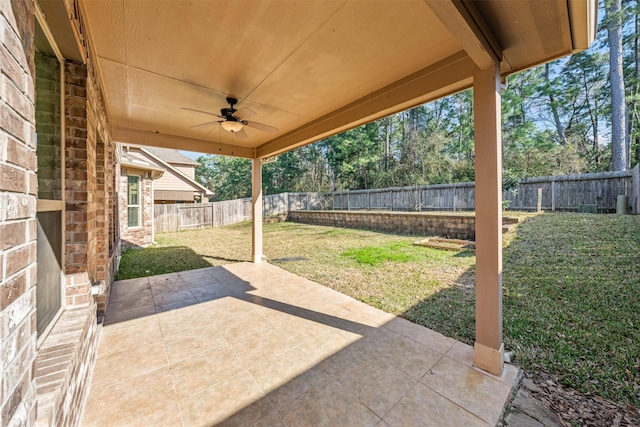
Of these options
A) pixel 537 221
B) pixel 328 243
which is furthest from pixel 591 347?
pixel 328 243

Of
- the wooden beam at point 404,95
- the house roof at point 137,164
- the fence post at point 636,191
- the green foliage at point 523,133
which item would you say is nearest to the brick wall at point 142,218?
the house roof at point 137,164

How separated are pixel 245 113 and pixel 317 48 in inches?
69.4

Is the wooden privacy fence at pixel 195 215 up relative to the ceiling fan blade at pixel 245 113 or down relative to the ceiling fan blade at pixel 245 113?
down

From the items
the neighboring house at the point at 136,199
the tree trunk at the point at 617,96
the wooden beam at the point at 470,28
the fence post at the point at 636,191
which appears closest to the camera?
the wooden beam at the point at 470,28

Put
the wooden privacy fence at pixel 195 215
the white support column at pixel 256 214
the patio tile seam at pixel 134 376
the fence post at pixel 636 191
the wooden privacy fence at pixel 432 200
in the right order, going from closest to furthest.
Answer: the patio tile seam at pixel 134 376 < the white support column at pixel 256 214 < the fence post at pixel 636 191 < the wooden privacy fence at pixel 432 200 < the wooden privacy fence at pixel 195 215

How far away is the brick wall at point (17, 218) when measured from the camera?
2.31 ft

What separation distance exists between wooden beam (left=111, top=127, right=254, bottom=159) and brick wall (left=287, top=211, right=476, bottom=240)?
5.49 metres

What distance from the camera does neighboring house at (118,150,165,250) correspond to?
7.83 meters

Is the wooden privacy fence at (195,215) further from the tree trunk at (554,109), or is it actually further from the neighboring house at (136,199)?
the tree trunk at (554,109)

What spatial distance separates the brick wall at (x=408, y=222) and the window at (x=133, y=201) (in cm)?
769

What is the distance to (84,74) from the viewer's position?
84.0 inches

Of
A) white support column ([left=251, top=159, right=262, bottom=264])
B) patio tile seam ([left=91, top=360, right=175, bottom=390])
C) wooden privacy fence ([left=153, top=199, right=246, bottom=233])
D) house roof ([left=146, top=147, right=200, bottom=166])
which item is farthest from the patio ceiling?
house roof ([left=146, top=147, right=200, bottom=166])

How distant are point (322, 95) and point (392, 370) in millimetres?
2966

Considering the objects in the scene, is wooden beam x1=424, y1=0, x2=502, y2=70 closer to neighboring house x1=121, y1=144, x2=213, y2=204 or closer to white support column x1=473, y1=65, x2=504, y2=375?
white support column x1=473, y1=65, x2=504, y2=375
